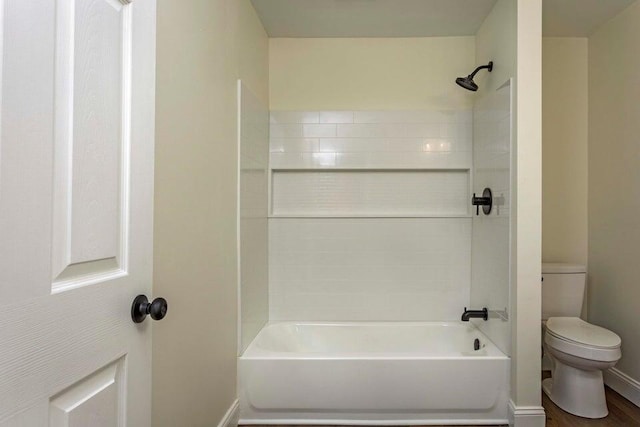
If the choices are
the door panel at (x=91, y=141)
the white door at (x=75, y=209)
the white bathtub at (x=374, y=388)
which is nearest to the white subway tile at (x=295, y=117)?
the white bathtub at (x=374, y=388)

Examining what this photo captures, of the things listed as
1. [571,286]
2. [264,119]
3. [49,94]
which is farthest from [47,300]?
[571,286]

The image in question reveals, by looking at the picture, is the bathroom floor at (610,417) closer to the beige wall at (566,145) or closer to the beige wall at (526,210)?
the beige wall at (526,210)

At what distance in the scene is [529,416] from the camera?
1.89 metres

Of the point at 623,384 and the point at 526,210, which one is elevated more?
the point at 526,210

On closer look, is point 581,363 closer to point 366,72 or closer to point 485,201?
point 485,201

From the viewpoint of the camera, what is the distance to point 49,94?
2.02ft

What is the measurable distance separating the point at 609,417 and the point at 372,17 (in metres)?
2.82

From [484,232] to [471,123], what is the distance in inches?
31.7

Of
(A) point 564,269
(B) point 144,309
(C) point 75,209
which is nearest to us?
(C) point 75,209

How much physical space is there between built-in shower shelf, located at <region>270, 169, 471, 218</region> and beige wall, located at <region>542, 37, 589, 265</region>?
66 centimetres

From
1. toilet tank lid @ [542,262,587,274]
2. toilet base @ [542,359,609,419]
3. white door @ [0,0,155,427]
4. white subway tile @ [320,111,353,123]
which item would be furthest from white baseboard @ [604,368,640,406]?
white door @ [0,0,155,427]

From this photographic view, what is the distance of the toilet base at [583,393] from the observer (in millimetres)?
2068

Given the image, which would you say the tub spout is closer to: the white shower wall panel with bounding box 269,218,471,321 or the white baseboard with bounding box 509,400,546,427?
the white shower wall panel with bounding box 269,218,471,321

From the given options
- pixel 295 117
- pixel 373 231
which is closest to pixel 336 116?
pixel 295 117
